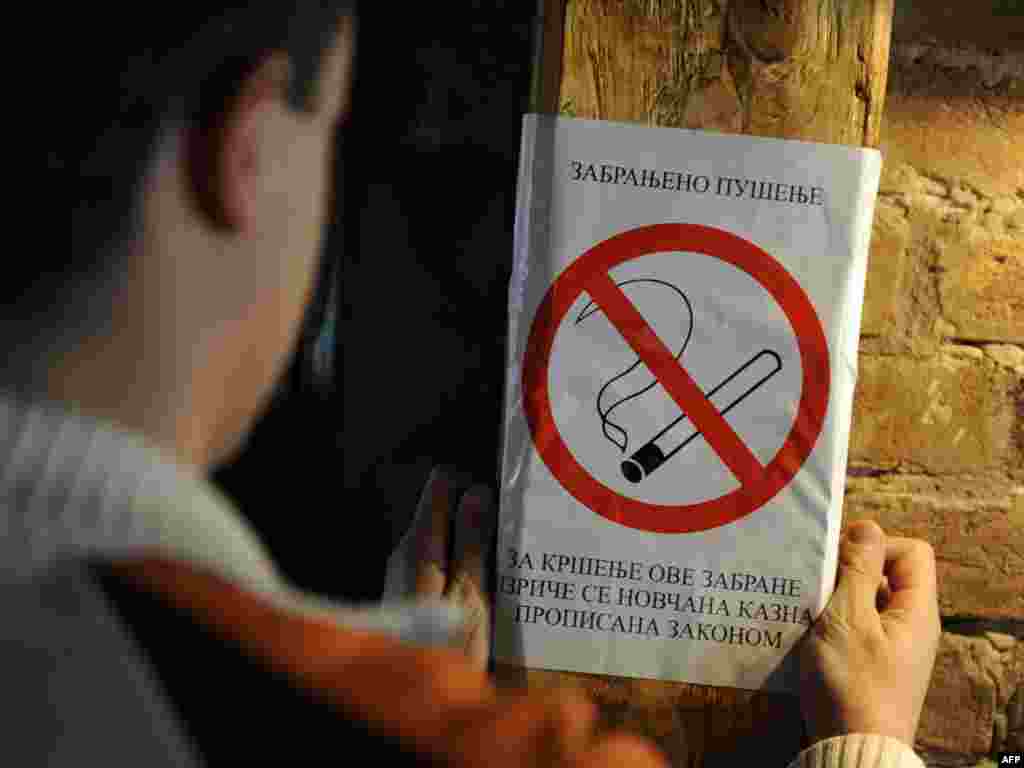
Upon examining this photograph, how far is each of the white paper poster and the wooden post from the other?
0.02 m

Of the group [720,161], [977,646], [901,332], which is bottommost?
[977,646]

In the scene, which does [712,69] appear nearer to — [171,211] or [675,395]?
[675,395]

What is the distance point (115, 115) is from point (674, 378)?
20.0 inches

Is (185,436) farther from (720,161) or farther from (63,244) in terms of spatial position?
(720,161)

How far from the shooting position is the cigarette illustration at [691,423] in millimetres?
901

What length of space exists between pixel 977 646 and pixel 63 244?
94cm

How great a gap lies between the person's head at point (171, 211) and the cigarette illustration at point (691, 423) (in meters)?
0.41

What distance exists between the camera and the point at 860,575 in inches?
36.7

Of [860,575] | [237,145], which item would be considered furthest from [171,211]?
[860,575]

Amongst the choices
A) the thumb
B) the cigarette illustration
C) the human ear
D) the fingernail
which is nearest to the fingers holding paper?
the fingernail

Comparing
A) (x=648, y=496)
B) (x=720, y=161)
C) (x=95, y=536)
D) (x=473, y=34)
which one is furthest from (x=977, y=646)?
(x=95, y=536)

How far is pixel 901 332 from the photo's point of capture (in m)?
1.06

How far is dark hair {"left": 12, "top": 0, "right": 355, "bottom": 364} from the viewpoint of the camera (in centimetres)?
53

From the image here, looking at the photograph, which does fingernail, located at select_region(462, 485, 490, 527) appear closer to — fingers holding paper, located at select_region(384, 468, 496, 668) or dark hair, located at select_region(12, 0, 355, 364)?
fingers holding paper, located at select_region(384, 468, 496, 668)
